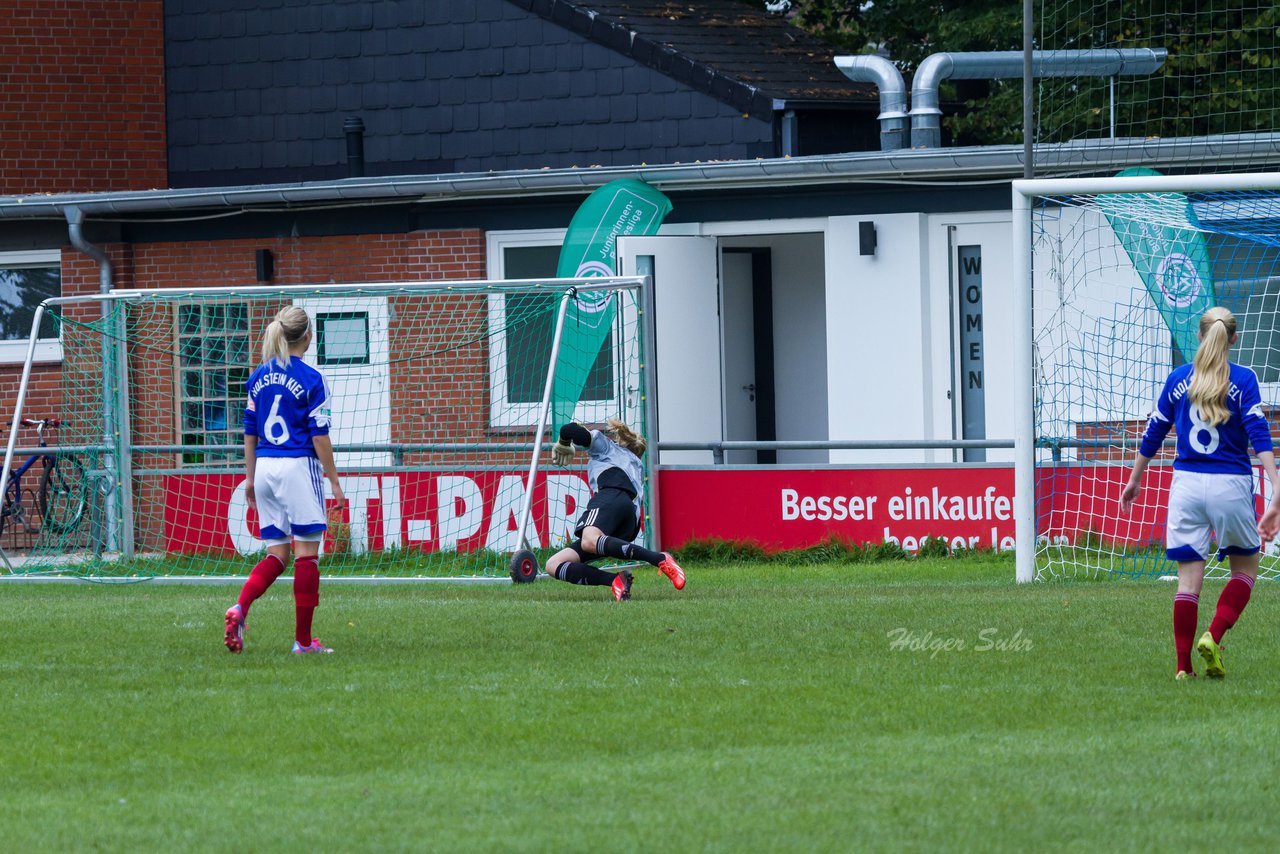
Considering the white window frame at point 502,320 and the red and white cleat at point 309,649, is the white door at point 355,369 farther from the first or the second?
the red and white cleat at point 309,649

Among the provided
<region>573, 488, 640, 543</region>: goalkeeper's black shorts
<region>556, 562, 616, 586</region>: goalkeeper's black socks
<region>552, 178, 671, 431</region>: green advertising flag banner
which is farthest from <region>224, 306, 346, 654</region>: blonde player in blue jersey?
<region>552, 178, 671, 431</region>: green advertising flag banner

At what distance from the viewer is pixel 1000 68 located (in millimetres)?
19359

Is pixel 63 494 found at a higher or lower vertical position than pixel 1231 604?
higher

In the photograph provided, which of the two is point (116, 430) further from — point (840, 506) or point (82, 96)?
point (82, 96)

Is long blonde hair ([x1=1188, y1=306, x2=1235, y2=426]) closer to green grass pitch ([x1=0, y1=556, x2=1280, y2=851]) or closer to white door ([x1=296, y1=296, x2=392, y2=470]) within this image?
green grass pitch ([x1=0, y1=556, x2=1280, y2=851])

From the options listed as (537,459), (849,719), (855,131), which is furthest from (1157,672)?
(855,131)

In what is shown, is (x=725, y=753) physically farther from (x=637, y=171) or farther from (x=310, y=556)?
(x=637, y=171)

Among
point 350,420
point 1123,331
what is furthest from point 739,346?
point 1123,331

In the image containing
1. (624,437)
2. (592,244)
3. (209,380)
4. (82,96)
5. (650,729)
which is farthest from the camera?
(82,96)

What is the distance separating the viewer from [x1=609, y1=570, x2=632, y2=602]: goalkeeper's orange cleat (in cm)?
1301

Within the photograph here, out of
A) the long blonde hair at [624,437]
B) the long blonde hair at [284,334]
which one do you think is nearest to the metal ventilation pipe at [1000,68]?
the long blonde hair at [624,437]

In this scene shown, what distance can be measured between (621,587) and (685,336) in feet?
17.5

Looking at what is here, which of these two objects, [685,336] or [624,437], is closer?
[624,437]

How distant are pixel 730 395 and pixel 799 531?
344 cm
